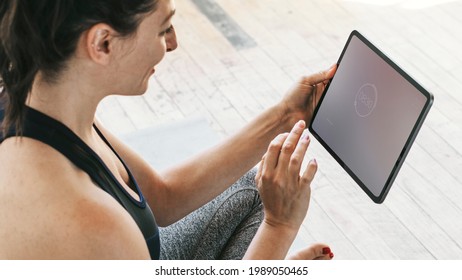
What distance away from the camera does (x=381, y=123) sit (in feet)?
4.42

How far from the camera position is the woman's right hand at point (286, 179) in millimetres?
1200

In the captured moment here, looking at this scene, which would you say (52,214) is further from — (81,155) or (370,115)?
(370,115)

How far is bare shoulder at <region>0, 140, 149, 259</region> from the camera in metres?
1.00

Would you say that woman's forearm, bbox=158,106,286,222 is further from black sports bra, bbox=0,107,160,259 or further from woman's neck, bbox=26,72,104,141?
woman's neck, bbox=26,72,104,141

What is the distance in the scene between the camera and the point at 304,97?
151 centimetres

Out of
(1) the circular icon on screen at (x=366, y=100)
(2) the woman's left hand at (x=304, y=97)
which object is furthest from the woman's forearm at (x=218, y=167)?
(1) the circular icon on screen at (x=366, y=100)

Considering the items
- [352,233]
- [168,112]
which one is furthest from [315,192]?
[168,112]

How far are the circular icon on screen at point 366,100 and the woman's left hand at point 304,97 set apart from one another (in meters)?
0.09

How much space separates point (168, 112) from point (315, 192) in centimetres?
66

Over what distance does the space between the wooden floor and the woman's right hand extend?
0.90 m

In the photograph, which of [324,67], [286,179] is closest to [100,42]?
[286,179]

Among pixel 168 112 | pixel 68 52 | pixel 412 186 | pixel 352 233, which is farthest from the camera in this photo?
pixel 168 112

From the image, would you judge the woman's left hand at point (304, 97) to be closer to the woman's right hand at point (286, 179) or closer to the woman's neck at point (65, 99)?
the woman's right hand at point (286, 179)
